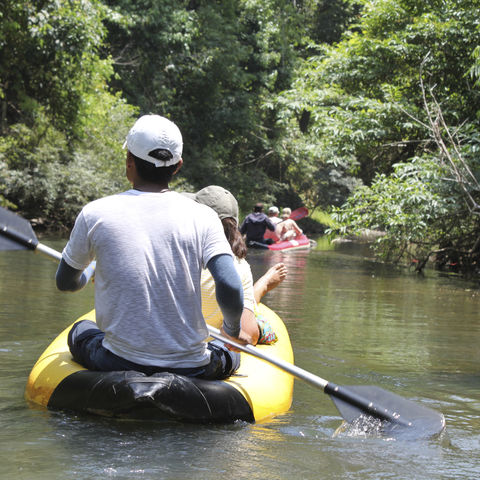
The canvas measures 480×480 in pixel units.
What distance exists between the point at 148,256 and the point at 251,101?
22.9 m

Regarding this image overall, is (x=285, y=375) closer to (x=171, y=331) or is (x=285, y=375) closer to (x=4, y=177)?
(x=171, y=331)

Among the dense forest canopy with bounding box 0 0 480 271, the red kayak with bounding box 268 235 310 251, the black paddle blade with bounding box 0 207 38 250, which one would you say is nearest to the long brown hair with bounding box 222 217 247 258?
the black paddle blade with bounding box 0 207 38 250

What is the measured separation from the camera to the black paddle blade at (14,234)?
3729mm

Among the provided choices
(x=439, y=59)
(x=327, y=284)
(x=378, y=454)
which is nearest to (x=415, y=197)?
(x=327, y=284)

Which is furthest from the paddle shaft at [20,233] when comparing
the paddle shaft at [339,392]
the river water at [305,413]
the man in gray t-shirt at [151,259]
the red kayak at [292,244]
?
the red kayak at [292,244]

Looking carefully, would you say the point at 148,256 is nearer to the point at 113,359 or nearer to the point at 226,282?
the point at 226,282

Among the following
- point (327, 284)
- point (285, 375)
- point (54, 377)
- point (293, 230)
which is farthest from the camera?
point (293, 230)

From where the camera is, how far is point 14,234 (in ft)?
12.3

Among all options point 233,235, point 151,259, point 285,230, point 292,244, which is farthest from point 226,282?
point 285,230

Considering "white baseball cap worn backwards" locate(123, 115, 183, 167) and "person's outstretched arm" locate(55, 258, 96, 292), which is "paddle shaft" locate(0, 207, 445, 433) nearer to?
"person's outstretched arm" locate(55, 258, 96, 292)

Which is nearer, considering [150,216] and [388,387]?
[150,216]

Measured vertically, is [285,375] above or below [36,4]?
below

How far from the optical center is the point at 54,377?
12.1 ft

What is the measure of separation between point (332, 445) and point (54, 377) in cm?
136
